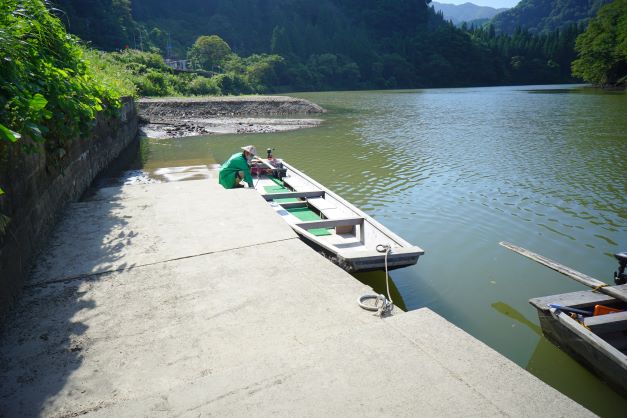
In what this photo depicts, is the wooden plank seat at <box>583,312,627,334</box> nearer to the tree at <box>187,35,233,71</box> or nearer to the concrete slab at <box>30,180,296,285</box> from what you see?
the concrete slab at <box>30,180,296,285</box>

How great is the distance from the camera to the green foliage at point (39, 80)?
4113 millimetres

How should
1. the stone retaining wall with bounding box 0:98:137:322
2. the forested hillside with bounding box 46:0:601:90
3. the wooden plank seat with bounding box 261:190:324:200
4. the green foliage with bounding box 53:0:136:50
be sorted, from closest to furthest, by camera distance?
the stone retaining wall with bounding box 0:98:137:322 → the wooden plank seat with bounding box 261:190:324:200 → the green foliage with bounding box 53:0:136:50 → the forested hillside with bounding box 46:0:601:90

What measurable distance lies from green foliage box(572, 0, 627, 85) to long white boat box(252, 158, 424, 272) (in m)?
60.7

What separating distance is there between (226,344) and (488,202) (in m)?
8.69

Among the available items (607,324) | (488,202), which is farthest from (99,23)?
(607,324)

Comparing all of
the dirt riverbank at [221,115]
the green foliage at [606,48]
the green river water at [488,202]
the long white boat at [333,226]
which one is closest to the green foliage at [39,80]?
the long white boat at [333,226]

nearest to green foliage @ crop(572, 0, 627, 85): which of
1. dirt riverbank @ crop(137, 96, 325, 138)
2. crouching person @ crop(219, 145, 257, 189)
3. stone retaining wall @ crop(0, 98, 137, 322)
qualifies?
dirt riverbank @ crop(137, 96, 325, 138)

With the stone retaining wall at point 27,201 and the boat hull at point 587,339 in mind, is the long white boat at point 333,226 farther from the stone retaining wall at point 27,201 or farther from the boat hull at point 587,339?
the stone retaining wall at point 27,201

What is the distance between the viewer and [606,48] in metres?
56.6

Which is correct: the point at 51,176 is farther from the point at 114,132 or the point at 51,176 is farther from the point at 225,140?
the point at 225,140

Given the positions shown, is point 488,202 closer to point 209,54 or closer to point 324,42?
point 209,54

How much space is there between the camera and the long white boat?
502cm

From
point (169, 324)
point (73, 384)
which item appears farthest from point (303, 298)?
point (73, 384)

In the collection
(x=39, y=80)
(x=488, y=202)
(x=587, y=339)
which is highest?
(x=39, y=80)
